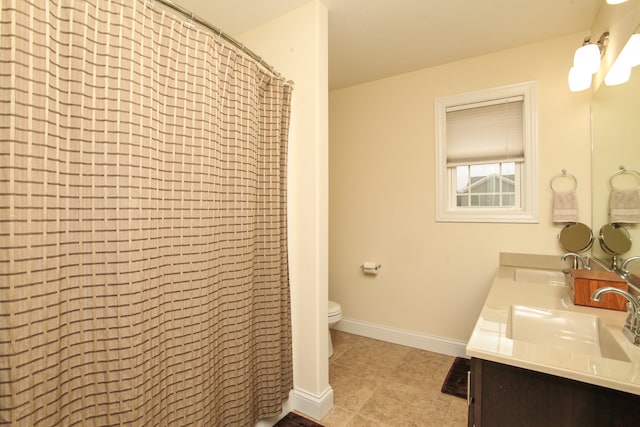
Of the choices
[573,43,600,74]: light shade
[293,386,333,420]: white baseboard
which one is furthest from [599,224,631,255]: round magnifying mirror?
[293,386,333,420]: white baseboard

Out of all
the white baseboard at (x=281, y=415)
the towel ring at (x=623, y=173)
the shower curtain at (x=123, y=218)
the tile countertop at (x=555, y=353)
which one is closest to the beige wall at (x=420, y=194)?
the towel ring at (x=623, y=173)

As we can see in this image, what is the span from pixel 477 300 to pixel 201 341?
207cm

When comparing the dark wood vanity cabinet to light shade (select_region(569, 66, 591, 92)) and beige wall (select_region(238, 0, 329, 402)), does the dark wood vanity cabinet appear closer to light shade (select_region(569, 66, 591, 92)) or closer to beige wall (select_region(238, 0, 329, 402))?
beige wall (select_region(238, 0, 329, 402))

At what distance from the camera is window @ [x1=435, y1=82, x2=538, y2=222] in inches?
83.9

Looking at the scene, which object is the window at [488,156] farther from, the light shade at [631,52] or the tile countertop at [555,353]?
the tile countertop at [555,353]

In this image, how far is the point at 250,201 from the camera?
1.50 metres

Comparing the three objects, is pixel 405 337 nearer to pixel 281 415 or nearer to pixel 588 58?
pixel 281 415

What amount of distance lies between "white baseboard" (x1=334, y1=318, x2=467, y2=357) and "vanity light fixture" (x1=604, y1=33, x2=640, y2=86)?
6.43 ft

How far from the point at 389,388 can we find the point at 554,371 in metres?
1.37

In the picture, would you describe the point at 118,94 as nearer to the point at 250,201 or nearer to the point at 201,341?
the point at 250,201

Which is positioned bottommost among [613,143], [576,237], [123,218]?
[576,237]

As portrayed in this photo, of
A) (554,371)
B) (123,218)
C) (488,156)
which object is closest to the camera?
(554,371)

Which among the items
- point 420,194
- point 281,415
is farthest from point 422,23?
point 281,415

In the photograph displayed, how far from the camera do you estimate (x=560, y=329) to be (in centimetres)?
122
